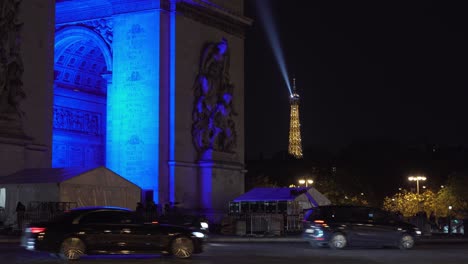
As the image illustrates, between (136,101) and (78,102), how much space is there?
8737mm

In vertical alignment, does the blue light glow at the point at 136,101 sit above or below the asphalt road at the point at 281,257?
above

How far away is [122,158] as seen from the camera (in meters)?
49.4

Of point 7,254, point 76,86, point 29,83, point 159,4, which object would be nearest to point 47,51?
point 29,83

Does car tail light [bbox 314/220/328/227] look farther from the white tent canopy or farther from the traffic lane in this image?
the white tent canopy

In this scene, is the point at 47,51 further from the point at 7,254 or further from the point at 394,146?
the point at 394,146

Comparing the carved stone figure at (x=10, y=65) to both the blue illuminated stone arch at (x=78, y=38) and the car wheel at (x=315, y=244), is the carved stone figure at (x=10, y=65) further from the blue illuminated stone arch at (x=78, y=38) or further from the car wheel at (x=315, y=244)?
the car wheel at (x=315, y=244)

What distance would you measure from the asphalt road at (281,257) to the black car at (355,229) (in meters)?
0.75

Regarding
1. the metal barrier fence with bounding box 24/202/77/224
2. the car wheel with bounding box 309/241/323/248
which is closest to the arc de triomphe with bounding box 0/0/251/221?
the metal barrier fence with bounding box 24/202/77/224

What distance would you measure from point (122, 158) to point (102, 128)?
30.9 feet

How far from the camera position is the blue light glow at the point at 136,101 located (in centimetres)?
4894

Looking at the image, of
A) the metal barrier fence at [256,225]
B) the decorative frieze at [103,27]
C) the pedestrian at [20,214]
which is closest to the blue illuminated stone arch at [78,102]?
the decorative frieze at [103,27]

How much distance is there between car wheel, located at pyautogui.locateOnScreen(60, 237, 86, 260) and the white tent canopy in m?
15.2

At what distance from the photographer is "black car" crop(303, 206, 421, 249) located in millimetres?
30781

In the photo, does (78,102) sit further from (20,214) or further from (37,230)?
(37,230)
